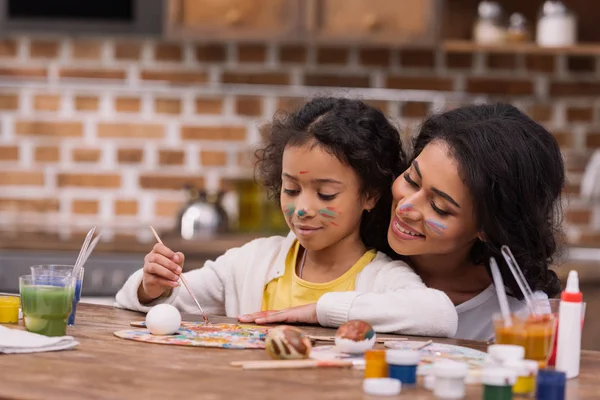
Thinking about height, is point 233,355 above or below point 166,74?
below

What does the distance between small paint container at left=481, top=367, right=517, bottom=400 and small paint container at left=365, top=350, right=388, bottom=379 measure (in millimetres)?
173

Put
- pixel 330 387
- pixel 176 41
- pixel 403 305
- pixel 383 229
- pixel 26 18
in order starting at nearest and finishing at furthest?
pixel 330 387
pixel 403 305
pixel 383 229
pixel 26 18
pixel 176 41

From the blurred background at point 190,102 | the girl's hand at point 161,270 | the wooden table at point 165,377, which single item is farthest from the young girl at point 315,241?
the blurred background at point 190,102

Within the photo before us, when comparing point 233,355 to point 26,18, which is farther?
point 26,18

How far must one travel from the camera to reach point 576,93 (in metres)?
4.45

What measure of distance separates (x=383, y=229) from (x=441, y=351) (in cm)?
60

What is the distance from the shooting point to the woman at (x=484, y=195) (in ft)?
6.63

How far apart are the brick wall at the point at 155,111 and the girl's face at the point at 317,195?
224 cm

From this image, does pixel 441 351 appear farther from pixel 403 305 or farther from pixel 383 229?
pixel 383 229

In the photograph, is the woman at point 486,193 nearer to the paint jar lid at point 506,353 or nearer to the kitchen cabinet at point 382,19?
the paint jar lid at point 506,353

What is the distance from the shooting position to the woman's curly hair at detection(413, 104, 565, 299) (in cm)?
202

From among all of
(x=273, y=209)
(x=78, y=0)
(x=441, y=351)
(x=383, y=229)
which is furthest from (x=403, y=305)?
(x=78, y=0)

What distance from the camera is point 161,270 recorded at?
2018 millimetres

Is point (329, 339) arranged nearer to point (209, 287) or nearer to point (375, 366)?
point (375, 366)
